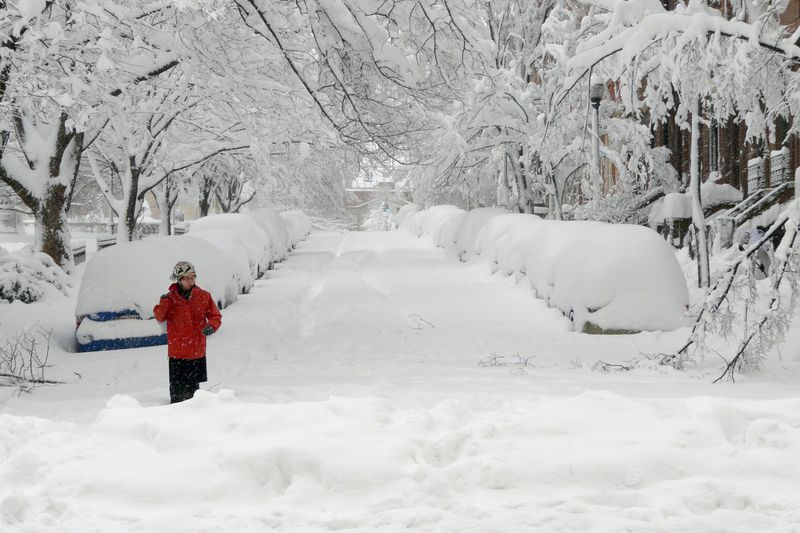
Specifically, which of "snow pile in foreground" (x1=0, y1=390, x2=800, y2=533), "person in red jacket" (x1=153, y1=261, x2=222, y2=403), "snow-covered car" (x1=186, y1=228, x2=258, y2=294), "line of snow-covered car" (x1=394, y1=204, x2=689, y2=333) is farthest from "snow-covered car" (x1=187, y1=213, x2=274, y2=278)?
"snow pile in foreground" (x1=0, y1=390, x2=800, y2=533)

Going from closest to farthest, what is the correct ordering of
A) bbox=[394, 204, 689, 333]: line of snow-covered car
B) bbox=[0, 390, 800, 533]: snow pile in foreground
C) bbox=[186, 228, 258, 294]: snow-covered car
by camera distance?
bbox=[0, 390, 800, 533]: snow pile in foreground < bbox=[394, 204, 689, 333]: line of snow-covered car < bbox=[186, 228, 258, 294]: snow-covered car

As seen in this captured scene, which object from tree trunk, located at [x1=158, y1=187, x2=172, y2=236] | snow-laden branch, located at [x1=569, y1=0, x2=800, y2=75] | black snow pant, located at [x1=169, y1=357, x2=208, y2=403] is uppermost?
snow-laden branch, located at [x1=569, y1=0, x2=800, y2=75]

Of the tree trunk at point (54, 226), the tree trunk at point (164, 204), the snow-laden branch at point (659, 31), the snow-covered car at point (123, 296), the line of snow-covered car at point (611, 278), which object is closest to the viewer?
the snow-laden branch at point (659, 31)

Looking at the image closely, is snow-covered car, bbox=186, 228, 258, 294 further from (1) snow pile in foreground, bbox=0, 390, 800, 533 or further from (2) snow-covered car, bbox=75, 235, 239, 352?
(1) snow pile in foreground, bbox=0, 390, 800, 533

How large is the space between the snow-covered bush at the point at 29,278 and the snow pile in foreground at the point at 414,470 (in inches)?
355

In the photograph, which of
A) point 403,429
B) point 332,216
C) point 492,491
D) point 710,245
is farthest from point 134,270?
point 332,216

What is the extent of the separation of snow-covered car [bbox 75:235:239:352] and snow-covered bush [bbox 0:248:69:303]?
3.15m

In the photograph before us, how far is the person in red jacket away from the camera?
690 centimetres

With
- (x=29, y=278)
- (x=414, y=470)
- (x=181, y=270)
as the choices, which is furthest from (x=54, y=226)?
(x=414, y=470)

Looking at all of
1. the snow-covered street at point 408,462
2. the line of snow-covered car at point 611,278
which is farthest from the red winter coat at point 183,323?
the line of snow-covered car at point 611,278

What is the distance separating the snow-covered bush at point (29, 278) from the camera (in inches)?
512

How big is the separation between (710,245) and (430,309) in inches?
385

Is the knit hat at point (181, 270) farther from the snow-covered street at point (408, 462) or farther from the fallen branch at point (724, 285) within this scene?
the fallen branch at point (724, 285)

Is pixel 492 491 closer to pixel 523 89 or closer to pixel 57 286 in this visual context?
pixel 57 286
